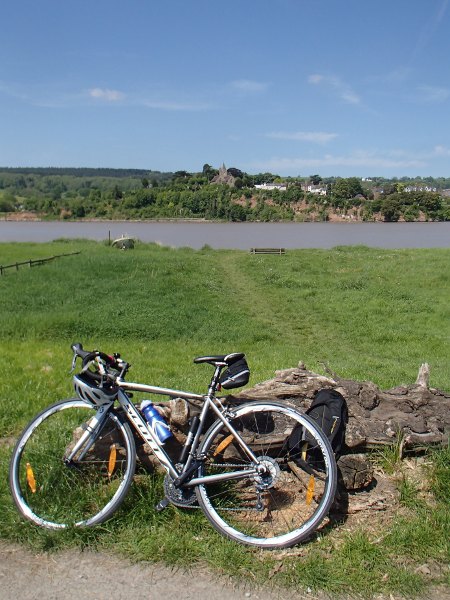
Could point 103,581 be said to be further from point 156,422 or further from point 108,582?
point 156,422

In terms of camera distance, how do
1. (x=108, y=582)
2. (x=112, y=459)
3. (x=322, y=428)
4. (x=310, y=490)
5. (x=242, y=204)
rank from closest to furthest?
(x=108, y=582) < (x=310, y=490) < (x=112, y=459) < (x=322, y=428) < (x=242, y=204)

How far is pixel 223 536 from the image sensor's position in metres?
3.57

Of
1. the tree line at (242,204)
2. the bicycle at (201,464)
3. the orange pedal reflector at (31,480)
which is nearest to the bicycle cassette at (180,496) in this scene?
the bicycle at (201,464)

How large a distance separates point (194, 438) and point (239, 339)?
12.7 m

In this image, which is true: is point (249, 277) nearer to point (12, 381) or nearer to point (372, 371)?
point (372, 371)

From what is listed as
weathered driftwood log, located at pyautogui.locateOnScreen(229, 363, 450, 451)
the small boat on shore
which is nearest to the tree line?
the small boat on shore

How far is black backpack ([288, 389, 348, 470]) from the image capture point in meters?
3.87

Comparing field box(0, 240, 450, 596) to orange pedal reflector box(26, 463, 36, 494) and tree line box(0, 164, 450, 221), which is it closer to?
orange pedal reflector box(26, 463, 36, 494)

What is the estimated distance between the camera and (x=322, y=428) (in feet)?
13.5

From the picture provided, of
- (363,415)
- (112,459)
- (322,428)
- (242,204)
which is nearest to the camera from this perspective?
(112,459)

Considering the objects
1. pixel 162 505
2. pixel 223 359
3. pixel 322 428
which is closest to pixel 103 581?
pixel 162 505

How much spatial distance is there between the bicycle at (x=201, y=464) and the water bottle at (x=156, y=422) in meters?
0.03

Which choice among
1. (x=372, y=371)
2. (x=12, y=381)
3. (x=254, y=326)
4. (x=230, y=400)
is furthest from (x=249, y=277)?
(x=230, y=400)

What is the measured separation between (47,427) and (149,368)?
669 cm
